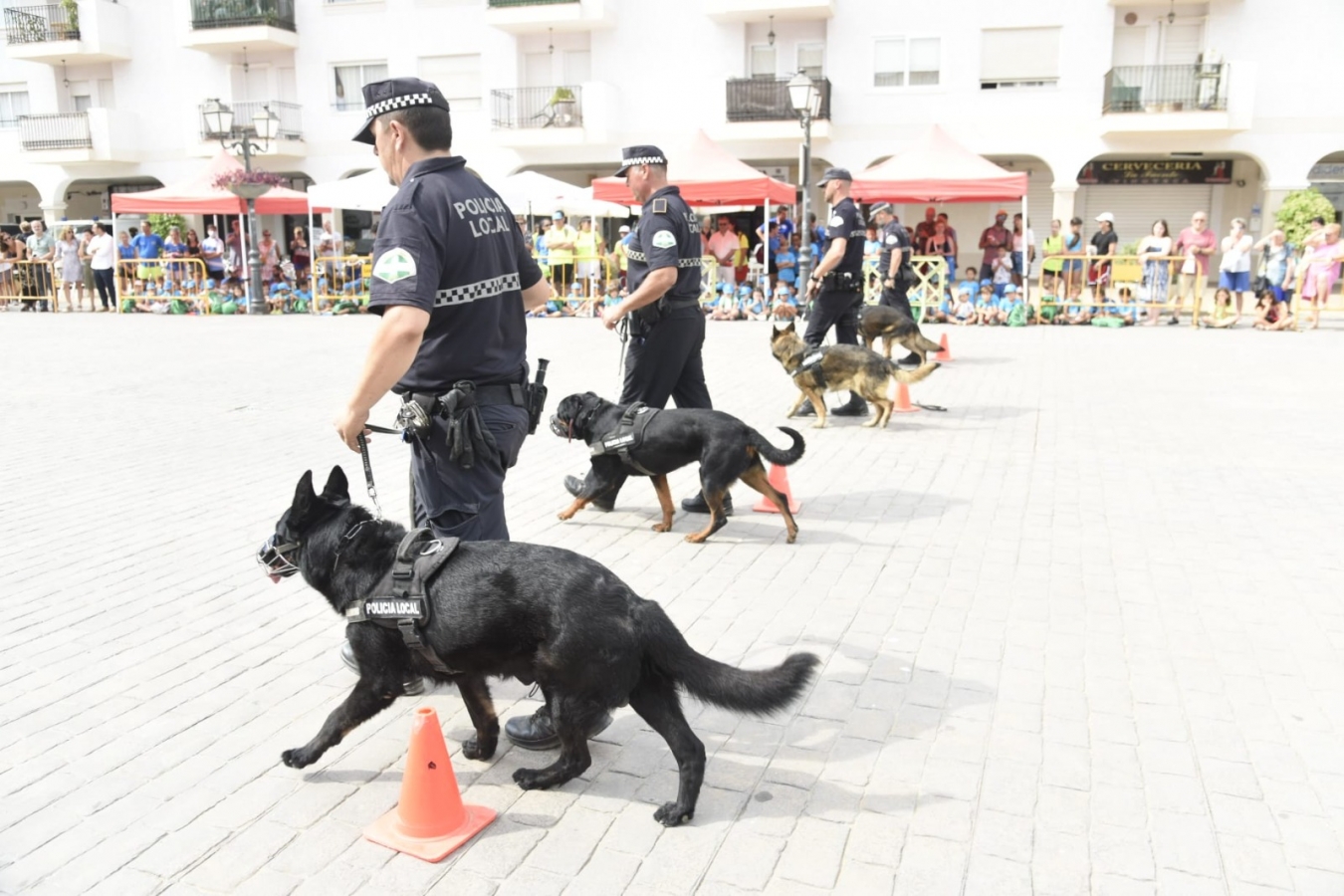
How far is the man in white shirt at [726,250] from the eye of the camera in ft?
67.7

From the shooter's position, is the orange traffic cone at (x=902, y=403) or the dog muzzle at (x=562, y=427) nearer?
the dog muzzle at (x=562, y=427)

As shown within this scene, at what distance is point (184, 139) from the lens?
29.8 meters

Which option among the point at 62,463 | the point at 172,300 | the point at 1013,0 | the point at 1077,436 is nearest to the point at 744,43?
the point at 1013,0

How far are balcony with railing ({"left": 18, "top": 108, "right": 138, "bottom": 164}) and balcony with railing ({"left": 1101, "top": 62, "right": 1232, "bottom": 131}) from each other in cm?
2744

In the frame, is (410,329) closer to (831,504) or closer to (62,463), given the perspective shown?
(831,504)

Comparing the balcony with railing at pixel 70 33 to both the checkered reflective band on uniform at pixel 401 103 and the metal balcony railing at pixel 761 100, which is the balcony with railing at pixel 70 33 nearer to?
the metal balcony railing at pixel 761 100

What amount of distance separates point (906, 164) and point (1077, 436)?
9.66 m

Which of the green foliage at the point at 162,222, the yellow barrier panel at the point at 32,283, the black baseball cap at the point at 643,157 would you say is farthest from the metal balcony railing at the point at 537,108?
the black baseball cap at the point at 643,157

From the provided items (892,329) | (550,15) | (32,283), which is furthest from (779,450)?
(550,15)

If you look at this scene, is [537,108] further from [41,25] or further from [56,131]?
[41,25]

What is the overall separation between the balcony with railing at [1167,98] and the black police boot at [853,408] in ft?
60.0

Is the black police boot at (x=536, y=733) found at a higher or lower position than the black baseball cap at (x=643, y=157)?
lower

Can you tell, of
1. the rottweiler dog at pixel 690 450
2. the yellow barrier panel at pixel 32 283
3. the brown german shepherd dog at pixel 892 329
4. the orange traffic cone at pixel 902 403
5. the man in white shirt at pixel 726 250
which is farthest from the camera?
the yellow barrier panel at pixel 32 283

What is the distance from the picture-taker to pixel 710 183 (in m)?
17.5
